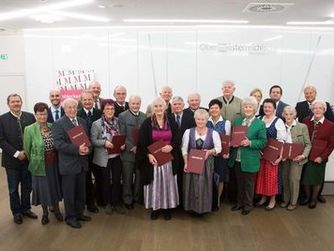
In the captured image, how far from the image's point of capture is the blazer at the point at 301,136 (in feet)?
13.6

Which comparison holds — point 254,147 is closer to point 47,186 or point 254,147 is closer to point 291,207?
point 291,207

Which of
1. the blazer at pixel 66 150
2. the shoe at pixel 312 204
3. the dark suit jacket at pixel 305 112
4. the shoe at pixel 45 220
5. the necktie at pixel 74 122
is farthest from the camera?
the dark suit jacket at pixel 305 112

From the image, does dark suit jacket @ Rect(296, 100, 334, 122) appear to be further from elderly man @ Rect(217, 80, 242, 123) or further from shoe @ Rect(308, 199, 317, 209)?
shoe @ Rect(308, 199, 317, 209)

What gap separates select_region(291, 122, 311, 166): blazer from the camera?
13.6ft

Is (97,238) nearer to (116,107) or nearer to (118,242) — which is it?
(118,242)

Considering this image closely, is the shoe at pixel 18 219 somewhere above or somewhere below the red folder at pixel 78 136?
below

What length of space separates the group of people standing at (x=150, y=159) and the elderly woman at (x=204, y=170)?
12 millimetres

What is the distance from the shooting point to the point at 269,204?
171 inches

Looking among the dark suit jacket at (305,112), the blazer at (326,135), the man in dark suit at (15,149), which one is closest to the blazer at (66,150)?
the man in dark suit at (15,149)

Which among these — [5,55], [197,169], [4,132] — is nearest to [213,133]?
[197,169]

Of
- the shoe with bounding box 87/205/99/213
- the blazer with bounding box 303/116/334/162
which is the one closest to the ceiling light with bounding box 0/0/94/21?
the shoe with bounding box 87/205/99/213

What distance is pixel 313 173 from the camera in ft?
14.1

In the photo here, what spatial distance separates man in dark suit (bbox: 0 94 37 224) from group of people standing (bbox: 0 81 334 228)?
11 mm

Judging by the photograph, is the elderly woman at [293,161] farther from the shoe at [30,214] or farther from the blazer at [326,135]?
the shoe at [30,214]
